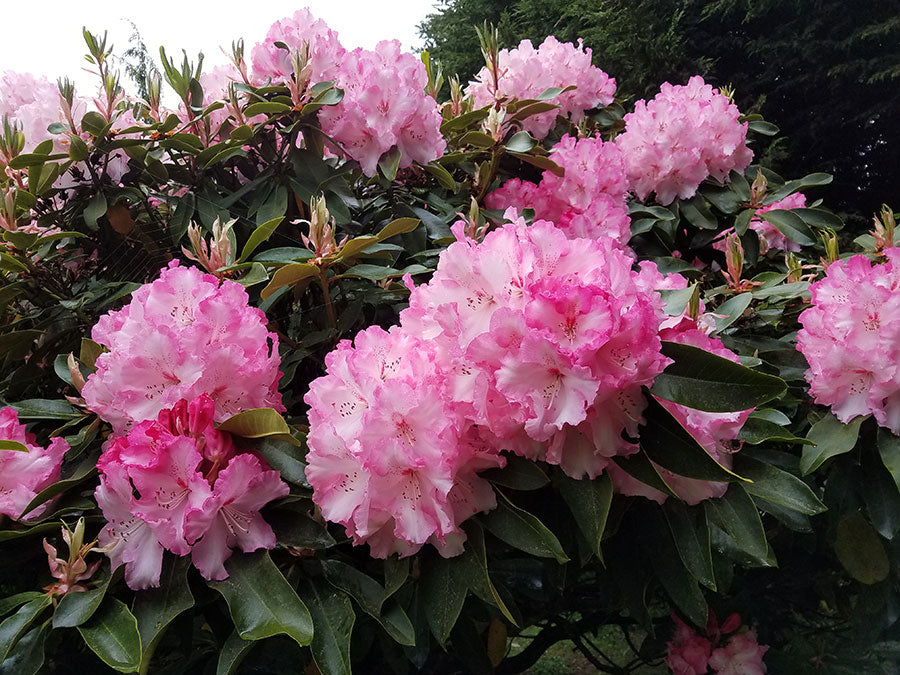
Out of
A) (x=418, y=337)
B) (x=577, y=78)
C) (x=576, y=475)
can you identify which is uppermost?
(x=577, y=78)

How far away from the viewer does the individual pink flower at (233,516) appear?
71 cm

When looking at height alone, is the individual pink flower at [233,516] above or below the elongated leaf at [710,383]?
below

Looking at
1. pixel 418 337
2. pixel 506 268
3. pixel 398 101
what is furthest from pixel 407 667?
pixel 398 101

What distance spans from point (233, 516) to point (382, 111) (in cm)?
76

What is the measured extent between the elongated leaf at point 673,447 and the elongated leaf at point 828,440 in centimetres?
26

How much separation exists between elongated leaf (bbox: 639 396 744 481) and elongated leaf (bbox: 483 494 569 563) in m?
0.13

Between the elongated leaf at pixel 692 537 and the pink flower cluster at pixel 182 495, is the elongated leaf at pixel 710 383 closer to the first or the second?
the elongated leaf at pixel 692 537

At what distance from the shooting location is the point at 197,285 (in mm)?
801

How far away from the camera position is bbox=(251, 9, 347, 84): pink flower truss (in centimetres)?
126

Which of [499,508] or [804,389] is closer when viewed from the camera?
[499,508]

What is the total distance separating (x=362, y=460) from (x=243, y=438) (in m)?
0.17

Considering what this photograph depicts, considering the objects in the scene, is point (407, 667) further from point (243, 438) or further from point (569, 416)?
point (569, 416)

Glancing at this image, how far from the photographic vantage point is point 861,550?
102cm

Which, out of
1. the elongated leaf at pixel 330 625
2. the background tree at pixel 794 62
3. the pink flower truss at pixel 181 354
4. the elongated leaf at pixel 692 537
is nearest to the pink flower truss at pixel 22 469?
the pink flower truss at pixel 181 354
